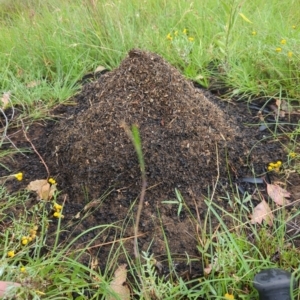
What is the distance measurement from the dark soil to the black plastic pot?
0.38 metres

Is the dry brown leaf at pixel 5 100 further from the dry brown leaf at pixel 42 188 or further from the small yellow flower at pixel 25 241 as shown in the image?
the small yellow flower at pixel 25 241

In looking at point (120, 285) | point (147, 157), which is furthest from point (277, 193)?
point (120, 285)

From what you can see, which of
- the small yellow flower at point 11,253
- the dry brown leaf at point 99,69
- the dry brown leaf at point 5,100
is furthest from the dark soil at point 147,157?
the dry brown leaf at point 99,69

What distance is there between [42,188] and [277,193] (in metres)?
1.08

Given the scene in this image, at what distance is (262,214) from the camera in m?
2.14

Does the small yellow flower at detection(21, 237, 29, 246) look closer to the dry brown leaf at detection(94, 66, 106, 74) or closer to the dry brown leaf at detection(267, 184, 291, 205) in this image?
the dry brown leaf at detection(267, 184, 291, 205)

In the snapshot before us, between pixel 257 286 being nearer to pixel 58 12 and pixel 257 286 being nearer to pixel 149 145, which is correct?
pixel 149 145

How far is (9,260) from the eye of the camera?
1918 millimetres

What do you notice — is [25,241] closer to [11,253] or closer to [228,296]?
[11,253]

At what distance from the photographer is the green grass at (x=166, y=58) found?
6.05ft

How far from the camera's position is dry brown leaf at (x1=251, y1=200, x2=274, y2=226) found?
6.84 ft

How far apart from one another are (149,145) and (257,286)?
0.88m

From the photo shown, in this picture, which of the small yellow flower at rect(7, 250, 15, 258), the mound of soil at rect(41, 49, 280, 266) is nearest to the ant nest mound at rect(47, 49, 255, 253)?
the mound of soil at rect(41, 49, 280, 266)

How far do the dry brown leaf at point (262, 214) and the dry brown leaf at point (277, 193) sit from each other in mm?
62
